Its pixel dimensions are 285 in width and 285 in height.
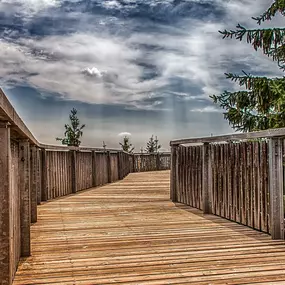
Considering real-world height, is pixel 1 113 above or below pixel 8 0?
below

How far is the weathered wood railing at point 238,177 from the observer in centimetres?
445

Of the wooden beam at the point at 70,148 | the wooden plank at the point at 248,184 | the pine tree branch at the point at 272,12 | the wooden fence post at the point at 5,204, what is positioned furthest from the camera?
the pine tree branch at the point at 272,12

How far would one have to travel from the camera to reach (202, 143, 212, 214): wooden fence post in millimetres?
6289

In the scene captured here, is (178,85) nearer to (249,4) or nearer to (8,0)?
(249,4)

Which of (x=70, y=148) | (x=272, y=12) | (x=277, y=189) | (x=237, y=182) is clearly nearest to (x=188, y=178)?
(x=237, y=182)

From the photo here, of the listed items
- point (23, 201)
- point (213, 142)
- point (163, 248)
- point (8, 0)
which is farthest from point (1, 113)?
point (8, 0)

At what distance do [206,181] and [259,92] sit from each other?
14.5 feet

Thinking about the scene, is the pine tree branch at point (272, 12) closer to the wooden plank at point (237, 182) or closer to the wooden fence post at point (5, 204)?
the wooden plank at point (237, 182)

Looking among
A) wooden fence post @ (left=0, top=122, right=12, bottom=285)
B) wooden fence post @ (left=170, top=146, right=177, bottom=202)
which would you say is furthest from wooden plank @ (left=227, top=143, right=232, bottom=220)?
wooden fence post @ (left=0, top=122, right=12, bottom=285)

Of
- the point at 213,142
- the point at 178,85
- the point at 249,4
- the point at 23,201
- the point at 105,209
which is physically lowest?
the point at 105,209

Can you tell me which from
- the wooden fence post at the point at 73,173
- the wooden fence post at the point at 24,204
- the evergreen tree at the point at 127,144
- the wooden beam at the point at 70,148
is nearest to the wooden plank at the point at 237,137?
the wooden beam at the point at 70,148

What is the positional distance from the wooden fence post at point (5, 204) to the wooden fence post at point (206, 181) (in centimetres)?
Answer: 407

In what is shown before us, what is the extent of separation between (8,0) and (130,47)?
5271 mm

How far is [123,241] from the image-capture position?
Answer: 4383 mm
